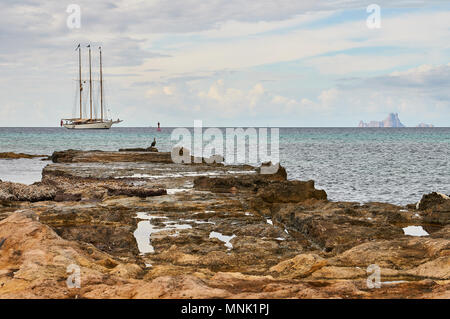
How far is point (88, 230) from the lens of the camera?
42.9 ft

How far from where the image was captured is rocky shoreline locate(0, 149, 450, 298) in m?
7.00

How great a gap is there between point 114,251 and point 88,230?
5.48ft

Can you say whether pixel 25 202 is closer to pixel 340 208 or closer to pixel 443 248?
pixel 340 208

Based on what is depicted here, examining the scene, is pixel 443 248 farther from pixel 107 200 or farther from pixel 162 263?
pixel 107 200

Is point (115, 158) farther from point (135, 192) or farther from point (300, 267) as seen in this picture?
point (300, 267)

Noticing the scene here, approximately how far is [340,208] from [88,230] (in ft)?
29.1

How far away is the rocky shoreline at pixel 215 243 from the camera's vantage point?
7.00 metres

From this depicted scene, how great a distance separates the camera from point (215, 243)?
12.7 metres

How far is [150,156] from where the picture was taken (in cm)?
4250

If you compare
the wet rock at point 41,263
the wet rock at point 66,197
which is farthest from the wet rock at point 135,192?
the wet rock at point 41,263

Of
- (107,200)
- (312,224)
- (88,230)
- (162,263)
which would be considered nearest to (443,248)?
(312,224)

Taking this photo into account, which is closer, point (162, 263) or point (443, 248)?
point (443, 248)
